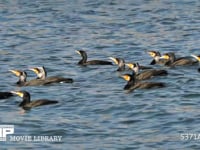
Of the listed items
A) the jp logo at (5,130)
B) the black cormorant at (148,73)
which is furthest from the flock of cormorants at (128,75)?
the jp logo at (5,130)

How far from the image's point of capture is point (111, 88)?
3888 centimetres

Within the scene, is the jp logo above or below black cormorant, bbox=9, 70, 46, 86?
above

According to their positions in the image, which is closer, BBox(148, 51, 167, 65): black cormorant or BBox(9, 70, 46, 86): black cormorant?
BBox(9, 70, 46, 86): black cormorant

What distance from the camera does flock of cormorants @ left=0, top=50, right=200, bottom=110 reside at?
36281 millimetres

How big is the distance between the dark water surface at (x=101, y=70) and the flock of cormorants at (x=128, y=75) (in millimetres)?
339

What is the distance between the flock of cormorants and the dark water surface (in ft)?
1.11

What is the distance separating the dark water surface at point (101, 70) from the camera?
3219 cm

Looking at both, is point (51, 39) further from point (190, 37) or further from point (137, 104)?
point (137, 104)

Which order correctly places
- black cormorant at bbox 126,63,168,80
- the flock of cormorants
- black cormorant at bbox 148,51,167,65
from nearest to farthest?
the flock of cormorants, black cormorant at bbox 126,63,168,80, black cormorant at bbox 148,51,167,65

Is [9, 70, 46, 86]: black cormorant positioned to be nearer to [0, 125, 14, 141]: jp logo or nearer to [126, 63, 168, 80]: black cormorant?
[126, 63, 168, 80]: black cormorant

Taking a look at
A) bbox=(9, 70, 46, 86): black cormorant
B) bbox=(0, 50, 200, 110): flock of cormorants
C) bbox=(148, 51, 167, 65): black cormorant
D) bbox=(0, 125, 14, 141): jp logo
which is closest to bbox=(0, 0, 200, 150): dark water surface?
bbox=(0, 125, 14, 141): jp logo

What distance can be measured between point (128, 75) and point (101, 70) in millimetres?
3494

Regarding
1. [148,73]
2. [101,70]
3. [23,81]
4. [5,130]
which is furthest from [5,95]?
[101,70]

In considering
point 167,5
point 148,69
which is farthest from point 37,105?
point 167,5
